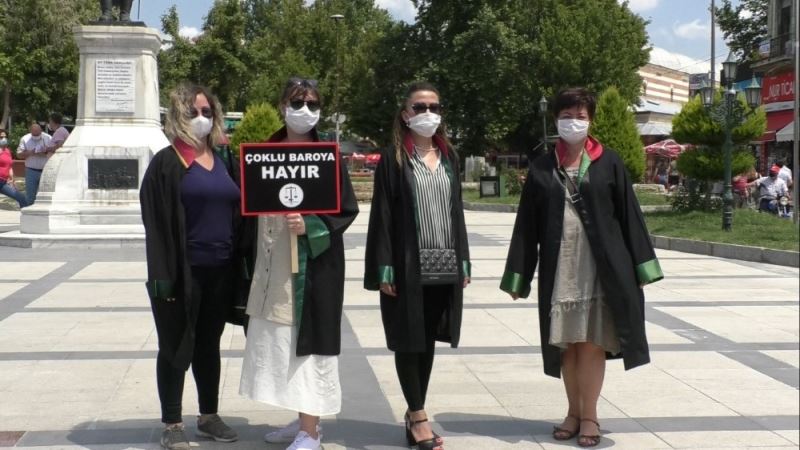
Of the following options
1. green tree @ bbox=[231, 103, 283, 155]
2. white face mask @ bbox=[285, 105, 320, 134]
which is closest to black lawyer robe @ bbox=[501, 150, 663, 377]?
white face mask @ bbox=[285, 105, 320, 134]

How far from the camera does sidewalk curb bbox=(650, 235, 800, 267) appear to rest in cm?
1416

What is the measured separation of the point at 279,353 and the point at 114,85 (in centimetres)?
1259

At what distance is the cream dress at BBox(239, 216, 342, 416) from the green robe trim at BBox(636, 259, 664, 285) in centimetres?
158

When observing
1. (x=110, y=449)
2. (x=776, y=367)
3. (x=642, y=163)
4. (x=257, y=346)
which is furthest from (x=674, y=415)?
(x=642, y=163)

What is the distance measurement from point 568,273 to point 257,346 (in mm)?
1602

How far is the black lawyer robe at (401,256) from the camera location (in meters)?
4.99

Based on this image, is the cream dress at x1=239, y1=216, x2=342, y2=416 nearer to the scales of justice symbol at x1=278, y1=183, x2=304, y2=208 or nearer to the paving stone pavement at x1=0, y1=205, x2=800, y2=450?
the scales of justice symbol at x1=278, y1=183, x2=304, y2=208

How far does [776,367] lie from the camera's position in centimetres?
695

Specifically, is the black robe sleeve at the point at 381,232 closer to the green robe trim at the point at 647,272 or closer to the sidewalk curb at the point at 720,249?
the green robe trim at the point at 647,272

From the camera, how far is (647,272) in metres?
5.04

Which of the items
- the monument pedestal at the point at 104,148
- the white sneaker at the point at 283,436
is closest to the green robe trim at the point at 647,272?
the white sneaker at the point at 283,436

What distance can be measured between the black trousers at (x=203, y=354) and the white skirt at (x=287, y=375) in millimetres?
355

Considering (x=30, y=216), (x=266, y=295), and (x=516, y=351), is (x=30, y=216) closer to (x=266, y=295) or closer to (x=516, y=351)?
(x=516, y=351)

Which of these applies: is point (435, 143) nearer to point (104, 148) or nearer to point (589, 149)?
point (589, 149)
